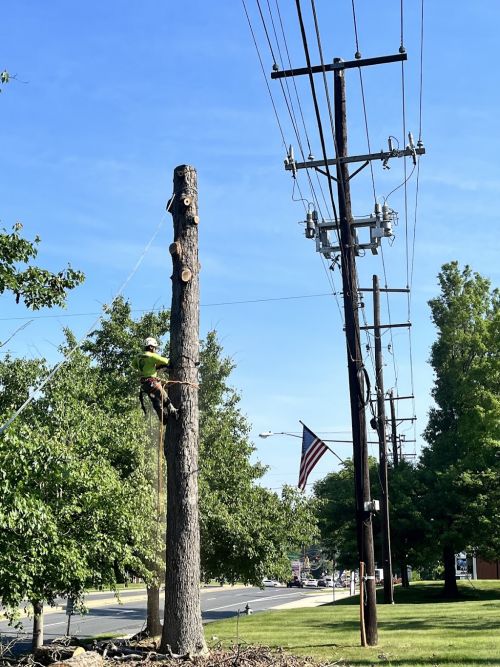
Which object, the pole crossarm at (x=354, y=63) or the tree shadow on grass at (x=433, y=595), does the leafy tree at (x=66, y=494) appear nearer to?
the pole crossarm at (x=354, y=63)

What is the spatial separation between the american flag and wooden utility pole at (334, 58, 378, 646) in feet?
7.32

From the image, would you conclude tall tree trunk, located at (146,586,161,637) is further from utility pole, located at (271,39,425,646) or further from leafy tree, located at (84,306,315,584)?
utility pole, located at (271,39,425,646)

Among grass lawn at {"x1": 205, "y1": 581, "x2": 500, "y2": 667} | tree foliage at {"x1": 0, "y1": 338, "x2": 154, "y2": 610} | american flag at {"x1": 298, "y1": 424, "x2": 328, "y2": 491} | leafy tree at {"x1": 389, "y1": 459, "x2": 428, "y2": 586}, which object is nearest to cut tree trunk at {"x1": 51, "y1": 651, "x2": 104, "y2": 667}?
tree foliage at {"x1": 0, "y1": 338, "x2": 154, "y2": 610}

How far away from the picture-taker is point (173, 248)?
1162 centimetres

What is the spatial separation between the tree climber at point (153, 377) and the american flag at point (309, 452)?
7.87m

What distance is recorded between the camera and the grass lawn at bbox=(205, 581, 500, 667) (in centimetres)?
1251

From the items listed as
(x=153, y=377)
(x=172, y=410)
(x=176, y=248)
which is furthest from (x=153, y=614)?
(x=176, y=248)

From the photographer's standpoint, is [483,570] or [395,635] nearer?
[395,635]

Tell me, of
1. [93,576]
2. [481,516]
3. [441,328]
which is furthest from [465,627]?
[441,328]

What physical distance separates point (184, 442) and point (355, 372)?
5.91 meters

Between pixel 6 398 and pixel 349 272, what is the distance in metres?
10.2

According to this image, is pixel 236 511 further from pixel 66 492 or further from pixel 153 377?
pixel 153 377

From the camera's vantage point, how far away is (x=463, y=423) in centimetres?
3338

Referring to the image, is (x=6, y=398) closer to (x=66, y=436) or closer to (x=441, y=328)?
(x=66, y=436)
